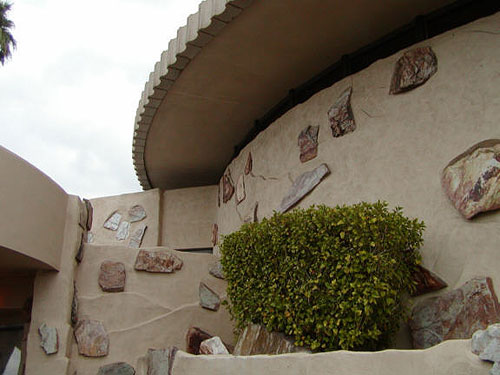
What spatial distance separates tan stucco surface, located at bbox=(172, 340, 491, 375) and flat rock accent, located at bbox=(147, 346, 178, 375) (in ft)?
7.46

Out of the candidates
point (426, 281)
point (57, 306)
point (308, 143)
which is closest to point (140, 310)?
point (57, 306)

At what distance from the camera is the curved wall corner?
205 inches

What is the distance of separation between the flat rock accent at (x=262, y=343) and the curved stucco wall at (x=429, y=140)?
4.40 ft

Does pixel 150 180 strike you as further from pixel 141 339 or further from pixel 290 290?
pixel 290 290

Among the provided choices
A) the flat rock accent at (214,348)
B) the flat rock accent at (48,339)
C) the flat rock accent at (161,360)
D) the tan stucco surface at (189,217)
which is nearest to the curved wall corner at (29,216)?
the flat rock accent at (48,339)

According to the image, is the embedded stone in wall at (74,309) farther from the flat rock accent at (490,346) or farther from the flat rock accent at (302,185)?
the flat rock accent at (490,346)

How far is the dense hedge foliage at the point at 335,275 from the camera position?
3.64m

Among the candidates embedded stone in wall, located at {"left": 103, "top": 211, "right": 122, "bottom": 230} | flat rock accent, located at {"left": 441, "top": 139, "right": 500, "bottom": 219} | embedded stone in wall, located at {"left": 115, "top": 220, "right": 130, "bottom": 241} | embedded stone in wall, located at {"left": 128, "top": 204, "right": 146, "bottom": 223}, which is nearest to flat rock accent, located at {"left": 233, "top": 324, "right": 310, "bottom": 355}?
flat rock accent, located at {"left": 441, "top": 139, "right": 500, "bottom": 219}

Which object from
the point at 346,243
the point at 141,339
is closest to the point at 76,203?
the point at 141,339

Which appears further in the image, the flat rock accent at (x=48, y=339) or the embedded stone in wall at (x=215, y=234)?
the embedded stone in wall at (x=215, y=234)

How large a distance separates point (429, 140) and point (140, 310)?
407 cm

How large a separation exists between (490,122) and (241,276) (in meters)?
2.47

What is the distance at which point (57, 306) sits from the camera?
6043 millimetres

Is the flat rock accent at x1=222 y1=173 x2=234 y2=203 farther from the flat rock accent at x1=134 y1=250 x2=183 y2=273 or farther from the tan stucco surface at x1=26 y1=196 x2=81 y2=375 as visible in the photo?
the tan stucco surface at x1=26 y1=196 x2=81 y2=375
